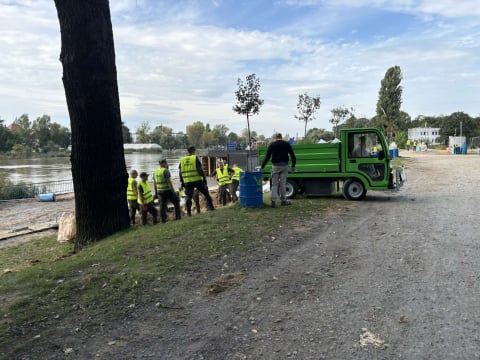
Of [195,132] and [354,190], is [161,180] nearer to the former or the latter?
[354,190]

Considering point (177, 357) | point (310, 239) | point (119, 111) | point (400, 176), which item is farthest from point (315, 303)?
point (400, 176)

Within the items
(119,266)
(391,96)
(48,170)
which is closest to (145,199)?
(119,266)

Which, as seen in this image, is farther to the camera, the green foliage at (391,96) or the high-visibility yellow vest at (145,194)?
the green foliage at (391,96)

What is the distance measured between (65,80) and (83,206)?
8.68 feet

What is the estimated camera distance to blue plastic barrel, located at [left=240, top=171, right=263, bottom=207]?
31.7ft

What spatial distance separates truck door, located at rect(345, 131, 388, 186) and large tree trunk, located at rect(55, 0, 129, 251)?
646 centimetres

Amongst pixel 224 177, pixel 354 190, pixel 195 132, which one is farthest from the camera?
pixel 195 132

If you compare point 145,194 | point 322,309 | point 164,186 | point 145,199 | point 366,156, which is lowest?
point 322,309

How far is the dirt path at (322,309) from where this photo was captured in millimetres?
3414

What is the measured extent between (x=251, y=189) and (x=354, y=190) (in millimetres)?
3580

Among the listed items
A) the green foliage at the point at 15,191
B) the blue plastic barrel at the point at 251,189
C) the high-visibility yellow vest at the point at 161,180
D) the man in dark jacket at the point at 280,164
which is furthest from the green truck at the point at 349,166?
the green foliage at the point at 15,191

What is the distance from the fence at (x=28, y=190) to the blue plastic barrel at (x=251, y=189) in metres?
19.9

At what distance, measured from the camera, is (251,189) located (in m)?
9.71

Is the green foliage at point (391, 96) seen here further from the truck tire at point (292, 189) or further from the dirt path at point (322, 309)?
the dirt path at point (322, 309)
